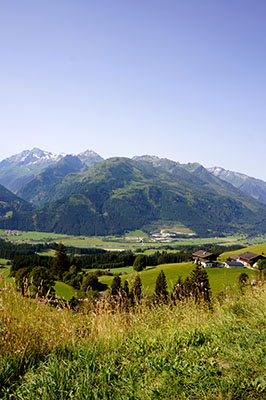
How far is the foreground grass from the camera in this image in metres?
3.87

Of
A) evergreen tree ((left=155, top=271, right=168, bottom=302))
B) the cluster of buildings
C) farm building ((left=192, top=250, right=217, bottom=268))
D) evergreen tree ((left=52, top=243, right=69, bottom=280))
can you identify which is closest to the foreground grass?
evergreen tree ((left=155, top=271, right=168, bottom=302))

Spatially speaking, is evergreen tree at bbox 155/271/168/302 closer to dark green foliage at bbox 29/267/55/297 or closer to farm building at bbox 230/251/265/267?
dark green foliage at bbox 29/267/55/297

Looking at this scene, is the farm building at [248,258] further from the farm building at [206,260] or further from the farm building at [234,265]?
the farm building at [206,260]

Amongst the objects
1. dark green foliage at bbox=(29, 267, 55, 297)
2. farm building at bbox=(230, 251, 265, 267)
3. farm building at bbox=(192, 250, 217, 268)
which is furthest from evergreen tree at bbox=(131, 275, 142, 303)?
farm building at bbox=(230, 251, 265, 267)

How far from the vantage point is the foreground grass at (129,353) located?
3.87 meters

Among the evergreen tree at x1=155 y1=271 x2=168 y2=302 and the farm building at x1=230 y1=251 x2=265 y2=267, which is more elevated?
the evergreen tree at x1=155 y1=271 x2=168 y2=302

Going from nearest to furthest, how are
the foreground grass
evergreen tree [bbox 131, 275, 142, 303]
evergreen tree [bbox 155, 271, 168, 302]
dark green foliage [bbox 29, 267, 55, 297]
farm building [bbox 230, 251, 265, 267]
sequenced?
1. the foreground grass
2. dark green foliage [bbox 29, 267, 55, 297]
3. evergreen tree [bbox 131, 275, 142, 303]
4. evergreen tree [bbox 155, 271, 168, 302]
5. farm building [bbox 230, 251, 265, 267]

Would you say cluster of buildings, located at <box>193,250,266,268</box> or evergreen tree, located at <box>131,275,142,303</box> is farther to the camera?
cluster of buildings, located at <box>193,250,266,268</box>

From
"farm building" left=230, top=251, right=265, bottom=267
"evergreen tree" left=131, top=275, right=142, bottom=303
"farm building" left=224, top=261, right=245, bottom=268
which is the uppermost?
"evergreen tree" left=131, top=275, right=142, bottom=303

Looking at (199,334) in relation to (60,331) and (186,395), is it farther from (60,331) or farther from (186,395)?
(60,331)

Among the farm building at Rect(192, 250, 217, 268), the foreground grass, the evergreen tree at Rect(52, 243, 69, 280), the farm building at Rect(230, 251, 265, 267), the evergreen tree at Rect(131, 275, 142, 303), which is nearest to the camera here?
the foreground grass

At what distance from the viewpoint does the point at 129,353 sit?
5.10m

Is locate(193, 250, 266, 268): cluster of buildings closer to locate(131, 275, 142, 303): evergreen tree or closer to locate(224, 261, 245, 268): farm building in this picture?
locate(224, 261, 245, 268): farm building

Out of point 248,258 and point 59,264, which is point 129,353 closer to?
point 59,264
